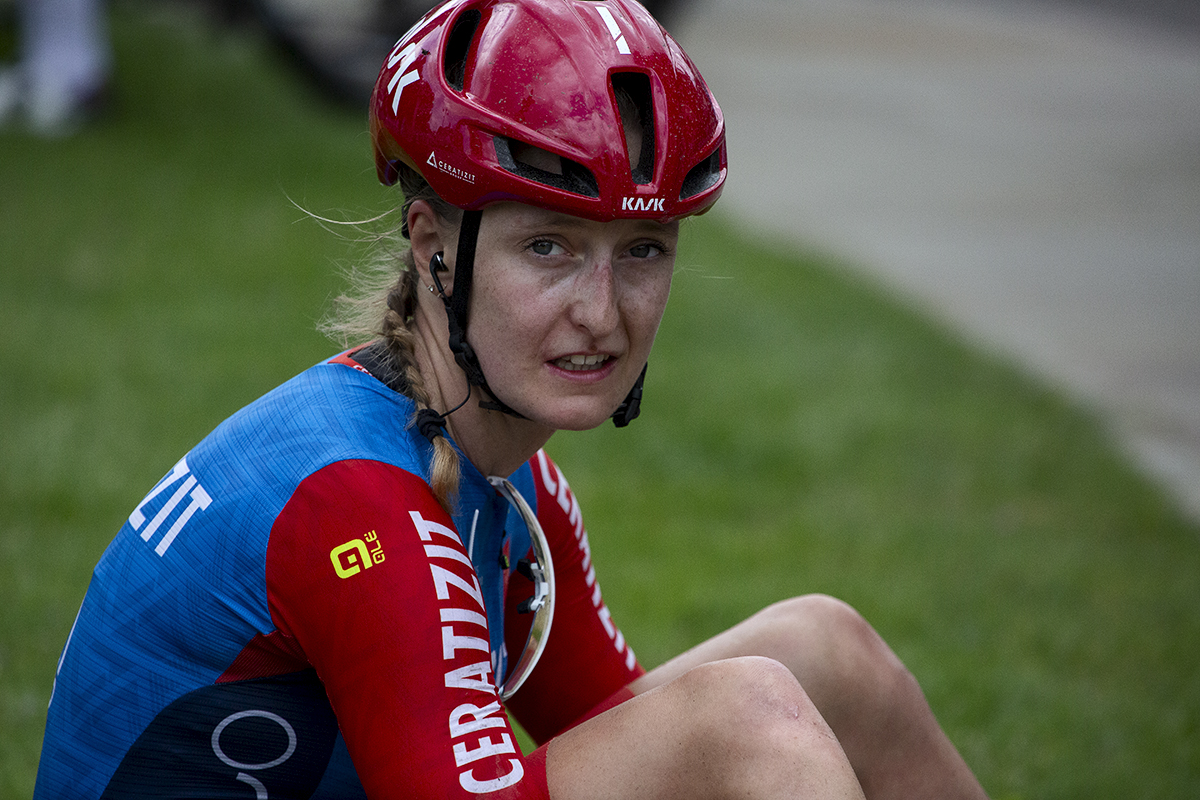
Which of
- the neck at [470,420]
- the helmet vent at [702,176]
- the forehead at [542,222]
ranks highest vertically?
the helmet vent at [702,176]

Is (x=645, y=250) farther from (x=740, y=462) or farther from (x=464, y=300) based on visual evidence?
(x=740, y=462)

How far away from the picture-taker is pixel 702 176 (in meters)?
2.19

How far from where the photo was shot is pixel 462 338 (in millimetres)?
2084

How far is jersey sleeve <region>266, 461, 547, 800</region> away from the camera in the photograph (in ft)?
5.84

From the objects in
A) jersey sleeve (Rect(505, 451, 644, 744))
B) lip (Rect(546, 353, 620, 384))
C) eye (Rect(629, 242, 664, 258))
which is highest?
eye (Rect(629, 242, 664, 258))

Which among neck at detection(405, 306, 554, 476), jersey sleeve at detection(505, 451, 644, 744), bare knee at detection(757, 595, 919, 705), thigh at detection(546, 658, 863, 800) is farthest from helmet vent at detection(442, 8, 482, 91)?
bare knee at detection(757, 595, 919, 705)

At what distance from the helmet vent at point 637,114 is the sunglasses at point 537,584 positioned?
0.59 metres

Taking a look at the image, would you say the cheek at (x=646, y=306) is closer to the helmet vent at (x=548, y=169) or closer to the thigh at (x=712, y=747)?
the helmet vent at (x=548, y=169)

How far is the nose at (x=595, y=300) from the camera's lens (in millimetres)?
2004

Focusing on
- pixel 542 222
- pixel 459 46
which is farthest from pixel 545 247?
pixel 459 46

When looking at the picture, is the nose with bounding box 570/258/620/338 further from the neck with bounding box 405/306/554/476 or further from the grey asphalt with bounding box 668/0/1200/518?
the grey asphalt with bounding box 668/0/1200/518

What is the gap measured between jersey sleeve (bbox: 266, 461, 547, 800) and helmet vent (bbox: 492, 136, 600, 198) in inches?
19.8

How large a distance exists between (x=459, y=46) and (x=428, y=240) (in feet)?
1.07

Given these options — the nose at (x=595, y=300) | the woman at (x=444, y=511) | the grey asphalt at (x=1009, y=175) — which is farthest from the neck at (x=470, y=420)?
the grey asphalt at (x=1009, y=175)
